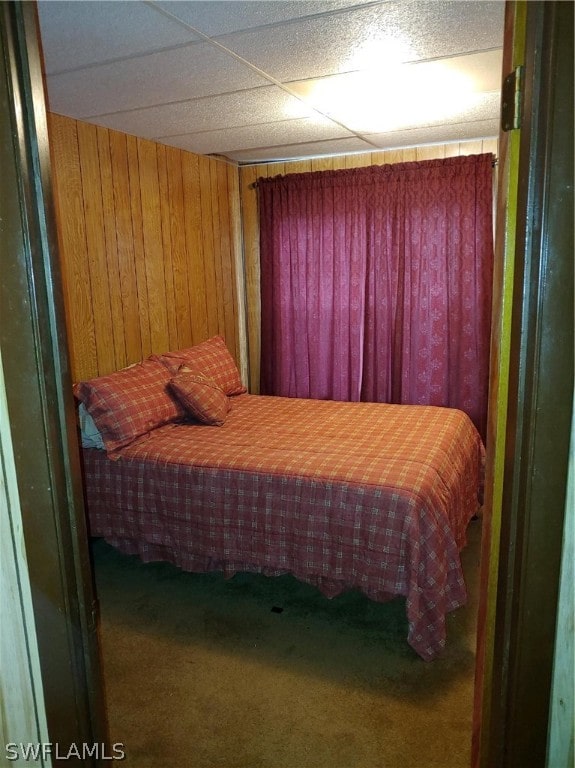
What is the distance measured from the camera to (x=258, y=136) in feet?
12.0

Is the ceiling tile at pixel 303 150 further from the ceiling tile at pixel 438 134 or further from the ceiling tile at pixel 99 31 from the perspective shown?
the ceiling tile at pixel 99 31

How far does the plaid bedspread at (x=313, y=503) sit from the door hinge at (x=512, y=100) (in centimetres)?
157

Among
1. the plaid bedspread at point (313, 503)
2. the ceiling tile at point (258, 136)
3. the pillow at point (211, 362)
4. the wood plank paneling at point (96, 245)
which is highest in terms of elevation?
the ceiling tile at point (258, 136)

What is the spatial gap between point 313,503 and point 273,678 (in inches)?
27.2

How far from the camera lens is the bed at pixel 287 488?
2.33 m

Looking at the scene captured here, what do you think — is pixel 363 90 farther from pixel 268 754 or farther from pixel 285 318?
pixel 268 754

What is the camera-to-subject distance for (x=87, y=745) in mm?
1277

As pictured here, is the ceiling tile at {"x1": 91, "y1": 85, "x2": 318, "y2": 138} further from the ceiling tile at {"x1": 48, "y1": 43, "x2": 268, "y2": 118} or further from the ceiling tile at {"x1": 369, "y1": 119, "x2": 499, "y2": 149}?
the ceiling tile at {"x1": 369, "y1": 119, "x2": 499, "y2": 149}

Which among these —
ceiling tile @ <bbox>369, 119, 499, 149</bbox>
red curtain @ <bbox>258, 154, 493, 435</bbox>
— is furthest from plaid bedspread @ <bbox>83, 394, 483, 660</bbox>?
ceiling tile @ <bbox>369, 119, 499, 149</bbox>

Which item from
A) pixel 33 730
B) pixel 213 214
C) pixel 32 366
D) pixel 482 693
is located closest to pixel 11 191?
pixel 32 366

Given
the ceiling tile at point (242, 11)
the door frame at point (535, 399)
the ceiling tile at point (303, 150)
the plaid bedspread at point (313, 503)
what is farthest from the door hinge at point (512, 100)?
the ceiling tile at point (303, 150)

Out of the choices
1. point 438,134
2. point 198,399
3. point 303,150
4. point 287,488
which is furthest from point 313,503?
point 303,150

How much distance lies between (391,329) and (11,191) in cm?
350

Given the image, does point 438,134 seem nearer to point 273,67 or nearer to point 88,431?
point 273,67
